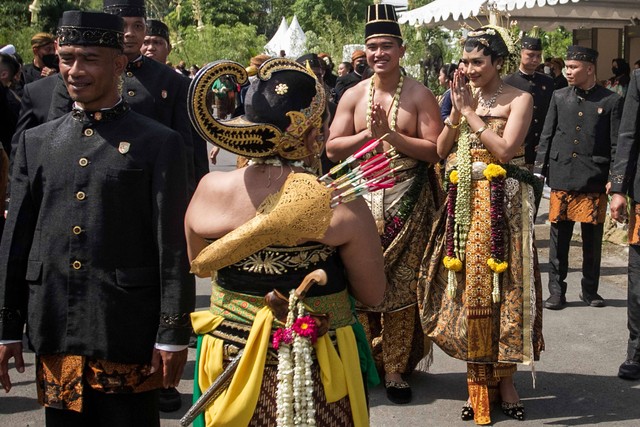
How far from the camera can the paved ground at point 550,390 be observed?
5242 mm

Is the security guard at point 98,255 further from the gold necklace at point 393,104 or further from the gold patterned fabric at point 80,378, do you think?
the gold necklace at point 393,104

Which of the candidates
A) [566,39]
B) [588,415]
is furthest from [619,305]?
[566,39]

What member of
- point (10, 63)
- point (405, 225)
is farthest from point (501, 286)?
point (10, 63)

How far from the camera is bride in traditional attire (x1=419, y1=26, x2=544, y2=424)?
5.06 metres

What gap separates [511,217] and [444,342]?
831mm

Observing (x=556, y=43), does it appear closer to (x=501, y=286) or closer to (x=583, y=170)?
(x=583, y=170)

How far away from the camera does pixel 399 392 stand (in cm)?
553

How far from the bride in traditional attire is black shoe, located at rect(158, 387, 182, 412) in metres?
1.67

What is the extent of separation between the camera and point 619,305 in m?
7.76

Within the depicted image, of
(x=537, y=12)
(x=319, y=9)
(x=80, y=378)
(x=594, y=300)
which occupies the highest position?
(x=319, y=9)

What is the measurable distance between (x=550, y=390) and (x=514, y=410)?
1.94 feet

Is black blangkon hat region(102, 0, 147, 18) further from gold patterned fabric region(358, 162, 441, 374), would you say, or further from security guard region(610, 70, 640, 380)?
security guard region(610, 70, 640, 380)

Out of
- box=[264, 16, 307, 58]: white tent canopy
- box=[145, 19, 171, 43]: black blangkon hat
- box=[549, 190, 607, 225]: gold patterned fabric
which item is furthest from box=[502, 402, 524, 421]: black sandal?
box=[264, 16, 307, 58]: white tent canopy

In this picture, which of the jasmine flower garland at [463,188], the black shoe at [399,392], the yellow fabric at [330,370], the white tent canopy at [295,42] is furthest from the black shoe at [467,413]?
the white tent canopy at [295,42]
